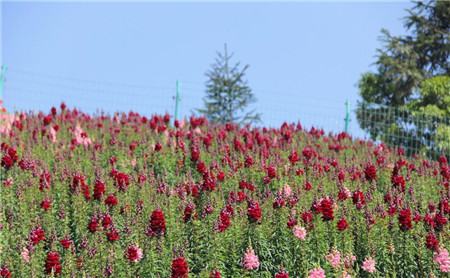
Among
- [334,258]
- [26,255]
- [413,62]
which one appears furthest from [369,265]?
[413,62]

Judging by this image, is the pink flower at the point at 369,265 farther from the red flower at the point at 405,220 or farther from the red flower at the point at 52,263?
the red flower at the point at 52,263

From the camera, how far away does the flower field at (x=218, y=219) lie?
668cm

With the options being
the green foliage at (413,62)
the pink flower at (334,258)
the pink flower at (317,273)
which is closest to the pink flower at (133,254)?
the pink flower at (317,273)

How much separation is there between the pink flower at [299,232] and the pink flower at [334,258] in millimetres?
309

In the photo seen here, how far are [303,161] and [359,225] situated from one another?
321cm

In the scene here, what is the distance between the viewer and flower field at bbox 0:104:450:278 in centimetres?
668

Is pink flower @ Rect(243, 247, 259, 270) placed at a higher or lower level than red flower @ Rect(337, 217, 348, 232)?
lower

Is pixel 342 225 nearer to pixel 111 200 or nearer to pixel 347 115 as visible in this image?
pixel 111 200

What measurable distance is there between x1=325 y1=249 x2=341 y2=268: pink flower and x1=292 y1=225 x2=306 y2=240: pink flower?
309 mm

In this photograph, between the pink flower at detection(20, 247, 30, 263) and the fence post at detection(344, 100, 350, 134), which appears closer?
the pink flower at detection(20, 247, 30, 263)

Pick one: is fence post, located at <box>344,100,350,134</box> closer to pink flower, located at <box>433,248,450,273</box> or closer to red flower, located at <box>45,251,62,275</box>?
pink flower, located at <box>433,248,450,273</box>

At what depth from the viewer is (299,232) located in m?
6.77

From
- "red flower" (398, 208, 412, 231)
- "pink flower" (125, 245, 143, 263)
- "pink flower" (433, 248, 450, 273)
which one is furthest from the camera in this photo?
"red flower" (398, 208, 412, 231)

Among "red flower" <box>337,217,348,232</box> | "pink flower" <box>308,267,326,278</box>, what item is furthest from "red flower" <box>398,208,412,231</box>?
"pink flower" <box>308,267,326,278</box>
